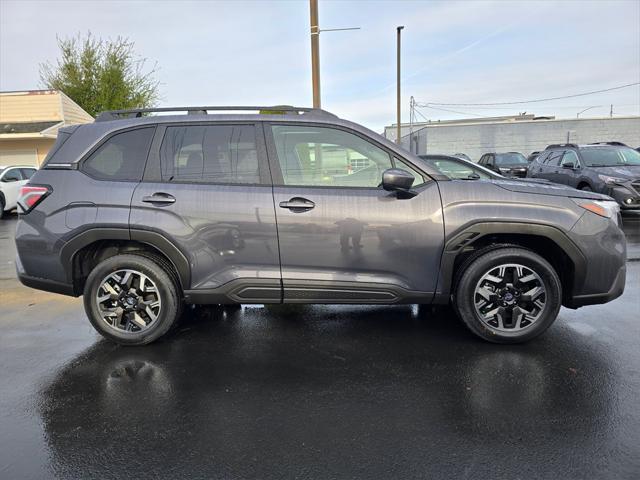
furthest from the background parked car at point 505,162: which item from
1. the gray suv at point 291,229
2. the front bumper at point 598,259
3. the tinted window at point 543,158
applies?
the gray suv at point 291,229

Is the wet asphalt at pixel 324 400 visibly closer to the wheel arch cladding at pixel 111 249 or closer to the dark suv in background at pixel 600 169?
the wheel arch cladding at pixel 111 249

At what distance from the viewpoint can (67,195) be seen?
3734mm

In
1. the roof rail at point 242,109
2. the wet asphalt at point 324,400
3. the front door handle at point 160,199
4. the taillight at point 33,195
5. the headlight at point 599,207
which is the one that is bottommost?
the wet asphalt at point 324,400

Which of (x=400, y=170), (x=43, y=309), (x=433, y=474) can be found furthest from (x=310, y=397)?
(x=43, y=309)

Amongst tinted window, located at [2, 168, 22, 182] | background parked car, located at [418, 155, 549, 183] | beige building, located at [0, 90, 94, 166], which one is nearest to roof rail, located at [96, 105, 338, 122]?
background parked car, located at [418, 155, 549, 183]

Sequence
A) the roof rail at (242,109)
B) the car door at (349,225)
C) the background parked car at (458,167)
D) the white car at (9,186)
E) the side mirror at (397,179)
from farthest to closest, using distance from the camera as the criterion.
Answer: the white car at (9,186)
the background parked car at (458,167)
the roof rail at (242,109)
the car door at (349,225)
the side mirror at (397,179)

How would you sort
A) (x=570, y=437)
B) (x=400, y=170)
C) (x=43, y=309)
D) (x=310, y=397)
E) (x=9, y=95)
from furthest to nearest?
(x=9, y=95), (x=43, y=309), (x=400, y=170), (x=310, y=397), (x=570, y=437)

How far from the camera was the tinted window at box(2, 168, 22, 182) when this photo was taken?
1382 cm

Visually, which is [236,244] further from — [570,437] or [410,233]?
[570,437]

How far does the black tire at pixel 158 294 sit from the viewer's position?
148 inches

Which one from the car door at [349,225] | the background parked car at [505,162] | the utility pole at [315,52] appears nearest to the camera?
the car door at [349,225]

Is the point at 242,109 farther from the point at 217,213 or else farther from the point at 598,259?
the point at 598,259

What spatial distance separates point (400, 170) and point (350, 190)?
0.42 m

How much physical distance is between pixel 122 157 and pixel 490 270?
316cm
